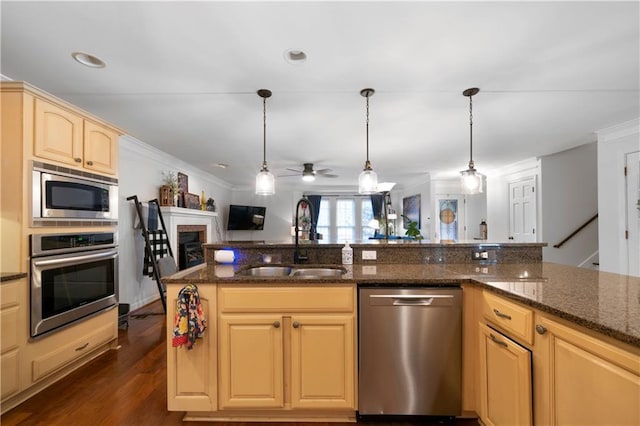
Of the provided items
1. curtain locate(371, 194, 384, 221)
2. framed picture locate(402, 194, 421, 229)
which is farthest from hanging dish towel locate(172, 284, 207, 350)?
curtain locate(371, 194, 384, 221)

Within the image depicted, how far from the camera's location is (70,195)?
215 cm

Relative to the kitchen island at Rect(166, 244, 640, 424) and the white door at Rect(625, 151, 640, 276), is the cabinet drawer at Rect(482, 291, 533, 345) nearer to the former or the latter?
the kitchen island at Rect(166, 244, 640, 424)

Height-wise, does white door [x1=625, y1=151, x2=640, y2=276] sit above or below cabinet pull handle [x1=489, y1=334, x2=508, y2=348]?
above

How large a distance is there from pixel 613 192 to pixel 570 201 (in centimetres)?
131

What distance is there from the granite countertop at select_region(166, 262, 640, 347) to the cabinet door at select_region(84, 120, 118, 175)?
1370mm

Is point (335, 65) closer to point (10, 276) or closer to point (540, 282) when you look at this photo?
point (540, 282)

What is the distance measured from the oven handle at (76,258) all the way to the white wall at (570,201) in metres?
5.96

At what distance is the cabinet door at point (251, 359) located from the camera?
1.69 meters

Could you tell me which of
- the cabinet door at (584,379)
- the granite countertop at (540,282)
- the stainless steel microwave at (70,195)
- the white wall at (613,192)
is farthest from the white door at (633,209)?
the stainless steel microwave at (70,195)

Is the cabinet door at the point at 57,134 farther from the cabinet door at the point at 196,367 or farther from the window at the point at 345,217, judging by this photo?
the window at the point at 345,217

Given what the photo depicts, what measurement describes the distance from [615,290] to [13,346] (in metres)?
3.46

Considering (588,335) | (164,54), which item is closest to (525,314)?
(588,335)

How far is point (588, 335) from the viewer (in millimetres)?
1011

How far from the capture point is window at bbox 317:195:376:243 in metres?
8.73
